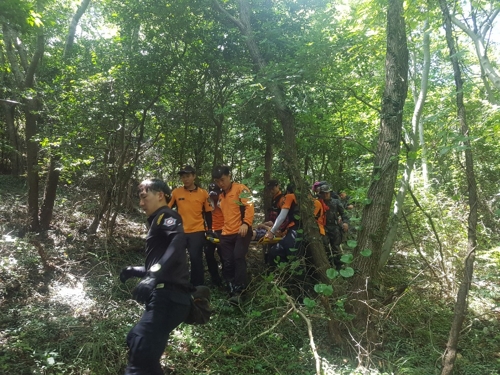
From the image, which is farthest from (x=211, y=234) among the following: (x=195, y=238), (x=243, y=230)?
(x=243, y=230)

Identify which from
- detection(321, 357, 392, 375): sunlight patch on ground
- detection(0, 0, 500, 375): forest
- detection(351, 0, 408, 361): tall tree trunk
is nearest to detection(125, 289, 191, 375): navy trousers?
detection(0, 0, 500, 375): forest

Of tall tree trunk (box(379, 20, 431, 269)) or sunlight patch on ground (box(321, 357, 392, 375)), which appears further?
tall tree trunk (box(379, 20, 431, 269))

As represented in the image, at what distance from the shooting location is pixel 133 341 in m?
2.40

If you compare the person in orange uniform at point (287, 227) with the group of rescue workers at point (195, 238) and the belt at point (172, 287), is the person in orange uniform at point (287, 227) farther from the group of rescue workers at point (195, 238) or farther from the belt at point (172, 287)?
the belt at point (172, 287)

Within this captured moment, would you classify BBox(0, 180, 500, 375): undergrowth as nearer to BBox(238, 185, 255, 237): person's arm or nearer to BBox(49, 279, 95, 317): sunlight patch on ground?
BBox(49, 279, 95, 317): sunlight patch on ground

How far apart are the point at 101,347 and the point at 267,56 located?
185 inches

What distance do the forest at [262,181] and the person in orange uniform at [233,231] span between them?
26cm

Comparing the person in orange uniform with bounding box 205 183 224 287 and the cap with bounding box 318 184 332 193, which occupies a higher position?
the cap with bounding box 318 184 332 193

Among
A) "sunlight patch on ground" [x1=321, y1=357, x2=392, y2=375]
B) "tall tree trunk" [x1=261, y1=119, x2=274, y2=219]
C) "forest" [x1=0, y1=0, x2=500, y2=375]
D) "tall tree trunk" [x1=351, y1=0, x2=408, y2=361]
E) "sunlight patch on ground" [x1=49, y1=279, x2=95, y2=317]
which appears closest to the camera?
"sunlight patch on ground" [x1=321, y1=357, x2=392, y2=375]

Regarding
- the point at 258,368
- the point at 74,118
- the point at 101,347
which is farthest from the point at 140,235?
the point at 258,368

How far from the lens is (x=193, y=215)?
16.5ft

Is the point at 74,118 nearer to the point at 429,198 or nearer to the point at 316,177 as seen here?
the point at 429,198

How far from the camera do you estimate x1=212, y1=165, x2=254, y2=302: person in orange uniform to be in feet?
15.6

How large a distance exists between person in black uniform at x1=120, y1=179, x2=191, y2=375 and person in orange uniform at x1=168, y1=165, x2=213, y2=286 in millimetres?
2074
